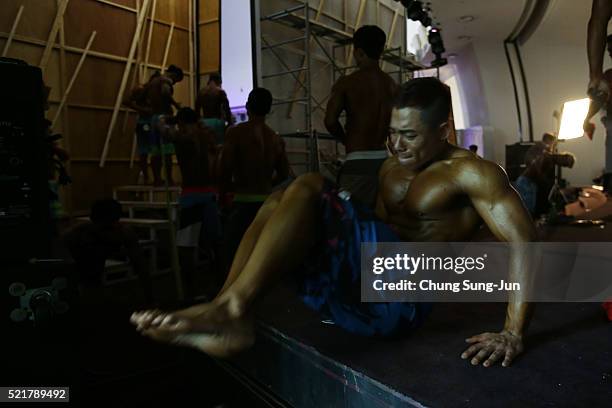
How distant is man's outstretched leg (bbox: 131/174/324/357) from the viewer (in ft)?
3.54

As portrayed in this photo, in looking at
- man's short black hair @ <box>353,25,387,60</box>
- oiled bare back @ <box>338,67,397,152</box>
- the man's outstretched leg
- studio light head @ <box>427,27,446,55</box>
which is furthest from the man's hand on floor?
studio light head @ <box>427,27,446,55</box>

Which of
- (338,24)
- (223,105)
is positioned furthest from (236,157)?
(338,24)

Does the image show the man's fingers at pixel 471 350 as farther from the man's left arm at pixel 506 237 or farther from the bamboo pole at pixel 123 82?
the bamboo pole at pixel 123 82

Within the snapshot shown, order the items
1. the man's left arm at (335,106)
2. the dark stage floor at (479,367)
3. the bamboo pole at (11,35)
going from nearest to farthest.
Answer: the dark stage floor at (479,367) → the man's left arm at (335,106) → the bamboo pole at (11,35)

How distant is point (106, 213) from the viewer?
2883 mm

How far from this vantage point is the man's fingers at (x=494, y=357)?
1181 millimetres

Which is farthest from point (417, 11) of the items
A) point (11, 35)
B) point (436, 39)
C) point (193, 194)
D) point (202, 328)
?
point (202, 328)

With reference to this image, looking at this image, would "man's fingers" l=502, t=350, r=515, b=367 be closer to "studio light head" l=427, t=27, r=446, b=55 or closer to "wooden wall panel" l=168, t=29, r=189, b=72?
"wooden wall panel" l=168, t=29, r=189, b=72

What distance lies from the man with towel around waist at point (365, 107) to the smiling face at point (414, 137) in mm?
1228

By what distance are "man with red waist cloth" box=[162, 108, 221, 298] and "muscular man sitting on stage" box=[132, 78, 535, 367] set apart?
2.06 metres

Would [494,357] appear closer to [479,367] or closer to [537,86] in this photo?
[479,367]

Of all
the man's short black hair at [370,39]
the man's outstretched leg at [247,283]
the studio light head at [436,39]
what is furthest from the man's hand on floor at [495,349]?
the studio light head at [436,39]

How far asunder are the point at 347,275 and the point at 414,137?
0.44m

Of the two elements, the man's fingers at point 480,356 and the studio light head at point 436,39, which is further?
the studio light head at point 436,39
